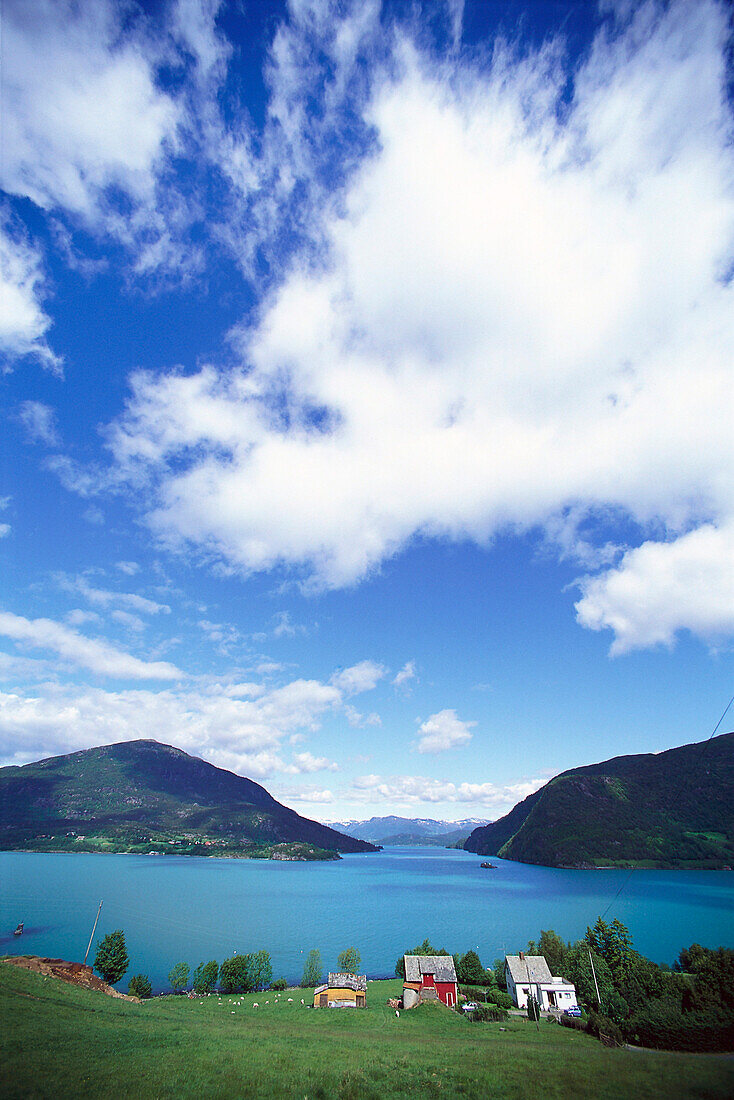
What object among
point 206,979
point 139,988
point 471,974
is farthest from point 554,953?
point 139,988

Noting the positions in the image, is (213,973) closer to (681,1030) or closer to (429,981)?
(429,981)

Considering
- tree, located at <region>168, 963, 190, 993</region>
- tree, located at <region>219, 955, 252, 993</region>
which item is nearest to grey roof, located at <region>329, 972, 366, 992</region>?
tree, located at <region>219, 955, 252, 993</region>

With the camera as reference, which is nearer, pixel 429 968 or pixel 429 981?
pixel 429 981

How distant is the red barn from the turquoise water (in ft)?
95.9

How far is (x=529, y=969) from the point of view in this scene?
56406 mm

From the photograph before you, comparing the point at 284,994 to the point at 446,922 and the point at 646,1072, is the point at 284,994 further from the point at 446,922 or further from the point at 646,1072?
the point at 446,922

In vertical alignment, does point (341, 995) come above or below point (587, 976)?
below

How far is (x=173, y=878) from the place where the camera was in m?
185

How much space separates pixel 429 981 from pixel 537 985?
1243 centimetres

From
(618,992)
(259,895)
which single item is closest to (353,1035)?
(618,992)

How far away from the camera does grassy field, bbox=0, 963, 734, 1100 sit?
2038cm

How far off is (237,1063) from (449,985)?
42450 mm

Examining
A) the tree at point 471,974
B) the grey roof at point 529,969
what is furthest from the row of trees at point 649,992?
the tree at point 471,974

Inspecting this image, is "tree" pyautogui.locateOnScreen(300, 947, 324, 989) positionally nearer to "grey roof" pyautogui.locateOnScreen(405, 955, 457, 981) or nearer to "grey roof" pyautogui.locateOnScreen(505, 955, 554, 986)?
"grey roof" pyautogui.locateOnScreen(405, 955, 457, 981)
